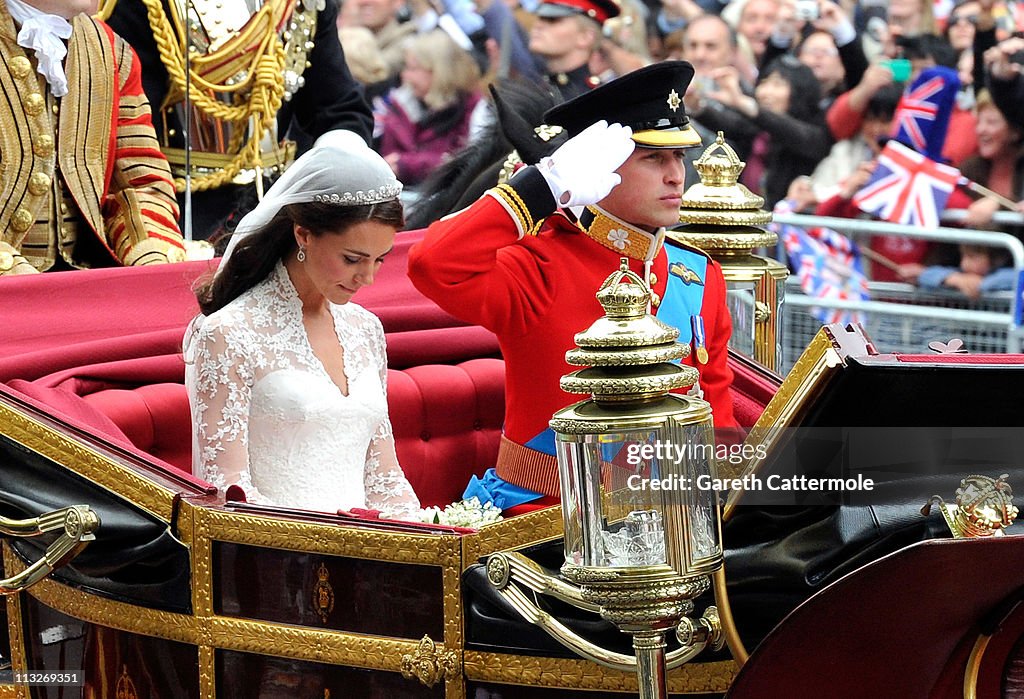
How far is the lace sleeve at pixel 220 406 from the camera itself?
103 inches

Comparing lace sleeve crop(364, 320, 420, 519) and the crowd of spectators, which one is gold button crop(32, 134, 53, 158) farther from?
the crowd of spectators

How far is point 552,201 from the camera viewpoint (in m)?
2.38

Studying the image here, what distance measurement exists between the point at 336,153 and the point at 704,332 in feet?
1.94

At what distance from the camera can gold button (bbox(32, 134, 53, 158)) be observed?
3.31 meters

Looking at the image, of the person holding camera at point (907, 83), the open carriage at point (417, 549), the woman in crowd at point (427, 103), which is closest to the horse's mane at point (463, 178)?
the open carriage at point (417, 549)

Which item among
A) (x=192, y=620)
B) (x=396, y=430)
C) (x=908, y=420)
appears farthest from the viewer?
(x=396, y=430)

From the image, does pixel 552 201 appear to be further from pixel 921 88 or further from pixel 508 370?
pixel 921 88

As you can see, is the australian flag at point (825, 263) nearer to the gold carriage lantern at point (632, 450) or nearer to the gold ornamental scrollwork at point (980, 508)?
the gold ornamental scrollwork at point (980, 508)

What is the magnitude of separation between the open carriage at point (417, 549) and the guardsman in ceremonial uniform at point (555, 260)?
1.11 feet

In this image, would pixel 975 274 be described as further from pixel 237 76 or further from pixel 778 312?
pixel 237 76

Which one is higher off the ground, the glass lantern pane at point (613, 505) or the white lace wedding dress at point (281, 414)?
the glass lantern pane at point (613, 505)

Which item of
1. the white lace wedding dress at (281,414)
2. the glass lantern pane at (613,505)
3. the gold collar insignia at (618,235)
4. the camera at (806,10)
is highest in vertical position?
the camera at (806,10)

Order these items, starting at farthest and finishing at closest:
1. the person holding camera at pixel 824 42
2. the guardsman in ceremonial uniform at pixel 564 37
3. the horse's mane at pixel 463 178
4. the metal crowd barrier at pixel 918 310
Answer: the guardsman in ceremonial uniform at pixel 564 37 < the person holding camera at pixel 824 42 < the metal crowd barrier at pixel 918 310 < the horse's mane at pixel 463 178

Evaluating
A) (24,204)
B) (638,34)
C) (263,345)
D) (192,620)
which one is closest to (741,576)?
(192,620)
